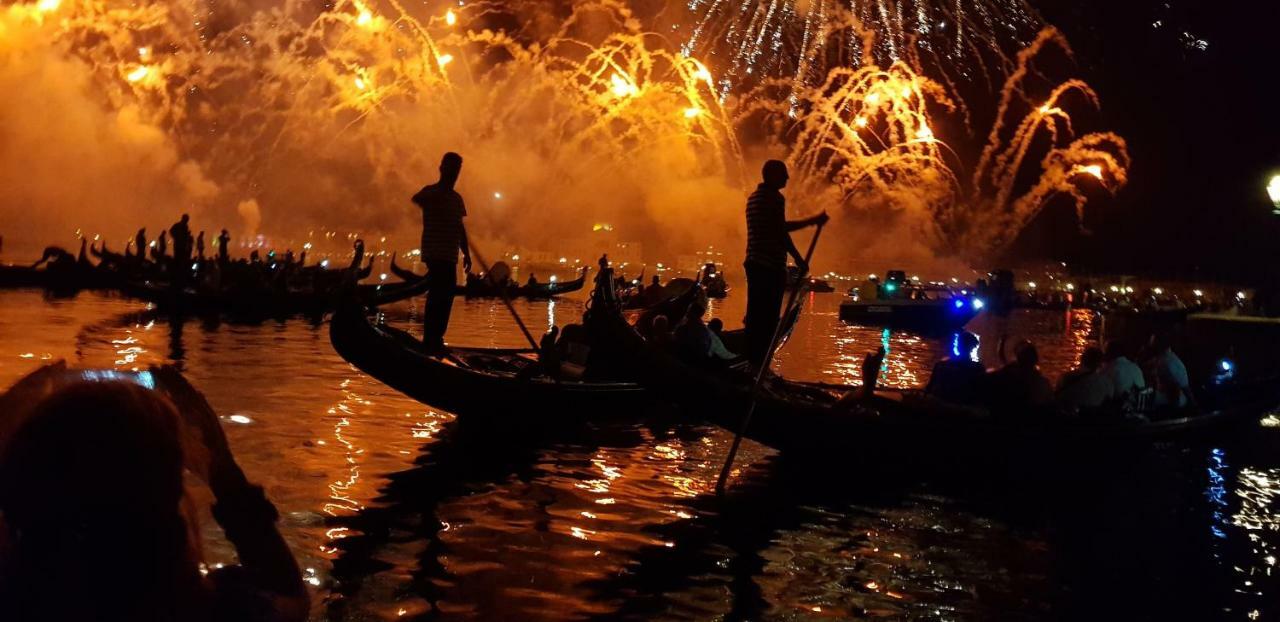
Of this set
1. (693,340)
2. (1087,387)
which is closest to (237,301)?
(693,340)

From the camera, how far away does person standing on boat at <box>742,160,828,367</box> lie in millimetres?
9367

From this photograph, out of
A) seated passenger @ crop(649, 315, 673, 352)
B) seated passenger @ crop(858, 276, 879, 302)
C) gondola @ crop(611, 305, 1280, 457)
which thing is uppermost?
seated passenger @ crop(858, 276, 879, 302)

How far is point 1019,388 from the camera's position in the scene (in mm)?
8711

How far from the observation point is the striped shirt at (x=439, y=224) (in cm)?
944

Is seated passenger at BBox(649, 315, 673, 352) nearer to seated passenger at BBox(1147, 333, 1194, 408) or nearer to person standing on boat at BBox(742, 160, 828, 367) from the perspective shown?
person standing on boat at BBox(742, 160, 828, 367)

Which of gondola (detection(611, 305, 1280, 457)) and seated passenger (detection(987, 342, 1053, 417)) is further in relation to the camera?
seated passenger (detection(987, 342, 1053, 417))

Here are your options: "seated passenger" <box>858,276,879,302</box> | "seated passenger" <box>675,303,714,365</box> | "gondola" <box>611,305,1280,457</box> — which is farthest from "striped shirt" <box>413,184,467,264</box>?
"seated passenger" <box>858,276,879,302</box>

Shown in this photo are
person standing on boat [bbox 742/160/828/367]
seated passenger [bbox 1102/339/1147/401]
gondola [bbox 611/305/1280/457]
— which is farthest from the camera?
seated passenger [bbox 1102/339/1147/401]

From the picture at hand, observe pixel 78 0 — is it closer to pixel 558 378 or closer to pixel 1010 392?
pixel 558 378

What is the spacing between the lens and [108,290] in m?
30.2

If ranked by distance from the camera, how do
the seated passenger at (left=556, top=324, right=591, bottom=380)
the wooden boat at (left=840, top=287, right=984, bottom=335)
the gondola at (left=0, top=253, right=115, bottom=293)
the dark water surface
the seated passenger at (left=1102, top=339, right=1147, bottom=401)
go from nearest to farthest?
the dark water surface
the seated passenger at (left=1102, top=339, right=1147, bottom=401)
the seated passenger at (left=556, top=324, right=591, bottom=380)
the gondola at (left=0, top=253, right=115, bottom=293)
the wooden boat at (left=840, top=287, right=984, bottom=335)

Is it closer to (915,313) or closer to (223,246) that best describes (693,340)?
(223,246)

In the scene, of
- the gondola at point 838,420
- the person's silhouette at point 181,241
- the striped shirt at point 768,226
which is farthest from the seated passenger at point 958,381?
the person's silhouette at point 181,241

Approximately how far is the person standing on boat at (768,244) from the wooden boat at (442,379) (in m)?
1.81
